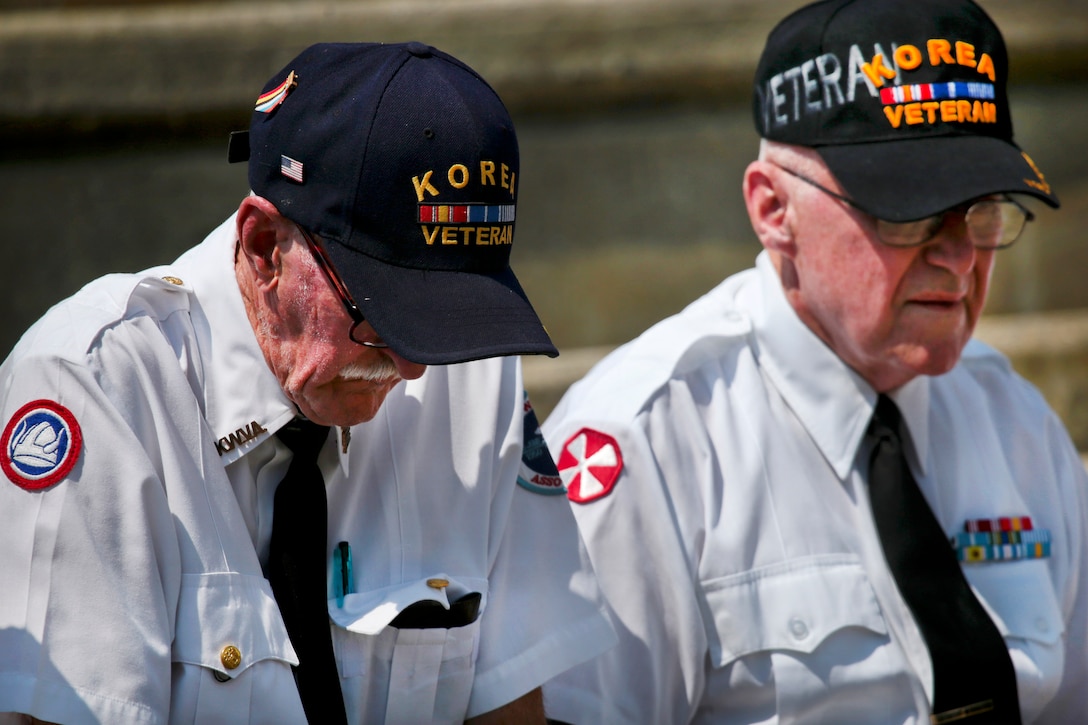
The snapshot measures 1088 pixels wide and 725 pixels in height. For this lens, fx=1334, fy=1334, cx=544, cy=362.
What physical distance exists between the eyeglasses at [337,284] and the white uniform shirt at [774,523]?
2.60ft

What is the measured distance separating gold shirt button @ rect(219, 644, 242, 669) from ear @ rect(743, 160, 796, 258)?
138cm

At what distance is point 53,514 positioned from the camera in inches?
67.7

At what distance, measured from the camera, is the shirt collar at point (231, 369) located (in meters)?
1.95

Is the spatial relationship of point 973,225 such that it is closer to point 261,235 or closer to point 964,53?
point 964,53

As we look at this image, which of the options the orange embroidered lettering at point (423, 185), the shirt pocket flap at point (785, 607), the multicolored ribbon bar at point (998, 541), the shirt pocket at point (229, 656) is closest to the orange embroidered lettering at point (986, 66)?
the multicolored ribbon bar at point (998, 541)

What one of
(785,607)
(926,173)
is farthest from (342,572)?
(926,173)

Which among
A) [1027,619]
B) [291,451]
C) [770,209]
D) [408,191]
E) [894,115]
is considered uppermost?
[894,115]

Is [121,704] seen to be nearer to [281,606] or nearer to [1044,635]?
[281,606]

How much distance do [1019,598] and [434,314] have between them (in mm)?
1498

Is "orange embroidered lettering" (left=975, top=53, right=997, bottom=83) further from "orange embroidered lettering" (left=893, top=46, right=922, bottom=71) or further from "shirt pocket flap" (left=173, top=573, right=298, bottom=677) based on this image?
"shirt pocket flap" (left=173, top=573, right=298, bottom=677)

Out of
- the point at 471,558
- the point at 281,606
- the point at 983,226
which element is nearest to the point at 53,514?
the point at 281,606

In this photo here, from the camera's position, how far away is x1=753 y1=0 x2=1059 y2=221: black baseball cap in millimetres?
2533

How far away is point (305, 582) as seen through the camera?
1.99 meters

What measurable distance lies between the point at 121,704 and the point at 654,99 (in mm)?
3169
